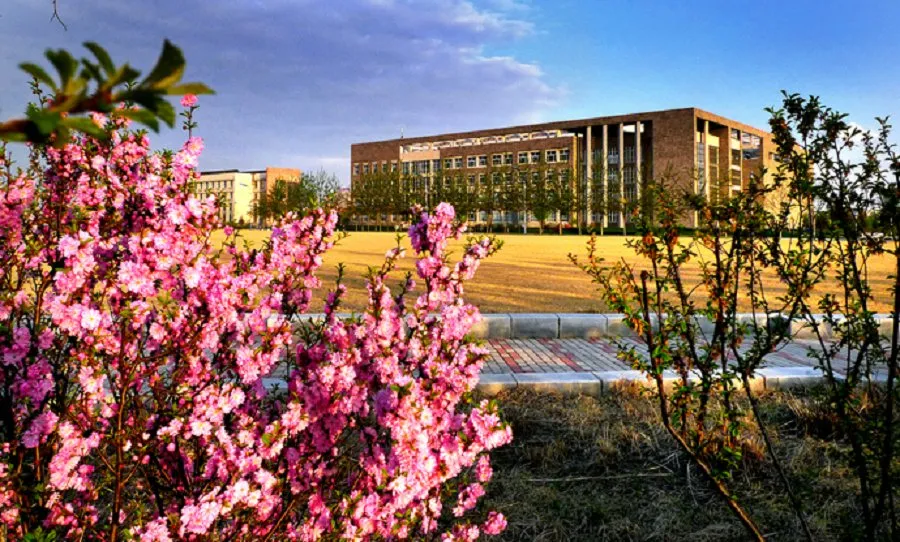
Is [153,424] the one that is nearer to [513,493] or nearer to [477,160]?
[513,493]

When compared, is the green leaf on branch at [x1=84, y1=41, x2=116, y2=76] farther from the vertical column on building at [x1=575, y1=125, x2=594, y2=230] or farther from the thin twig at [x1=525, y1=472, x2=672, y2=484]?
the vertical column on building at [x1=575, y1=125, x2=594, y2=230]

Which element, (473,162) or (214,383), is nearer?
(214,383)

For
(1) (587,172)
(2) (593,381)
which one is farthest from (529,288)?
(1) (587,172)

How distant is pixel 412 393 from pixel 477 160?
87988 millimetres

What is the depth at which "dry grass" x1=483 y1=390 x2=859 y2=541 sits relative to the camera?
3.72 m

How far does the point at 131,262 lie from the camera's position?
219cm

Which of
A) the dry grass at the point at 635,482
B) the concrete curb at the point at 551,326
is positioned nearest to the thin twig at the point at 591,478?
the dry grass at the point at 635,482

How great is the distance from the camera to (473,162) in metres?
89.0

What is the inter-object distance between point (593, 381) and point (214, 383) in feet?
14.9

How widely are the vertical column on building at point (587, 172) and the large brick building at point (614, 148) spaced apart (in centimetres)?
13

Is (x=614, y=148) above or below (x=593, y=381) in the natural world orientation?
above

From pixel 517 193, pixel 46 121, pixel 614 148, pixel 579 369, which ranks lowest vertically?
pixel 579 369

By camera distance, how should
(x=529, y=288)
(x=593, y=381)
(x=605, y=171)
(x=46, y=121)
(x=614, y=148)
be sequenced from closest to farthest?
Answer: (x=46, y=121), (x=593, y=381), (x=529, y=288), (x=605, y=171), (x=614, y=148)

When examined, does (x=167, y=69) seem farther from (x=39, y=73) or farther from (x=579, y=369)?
(x=579, y=369)
